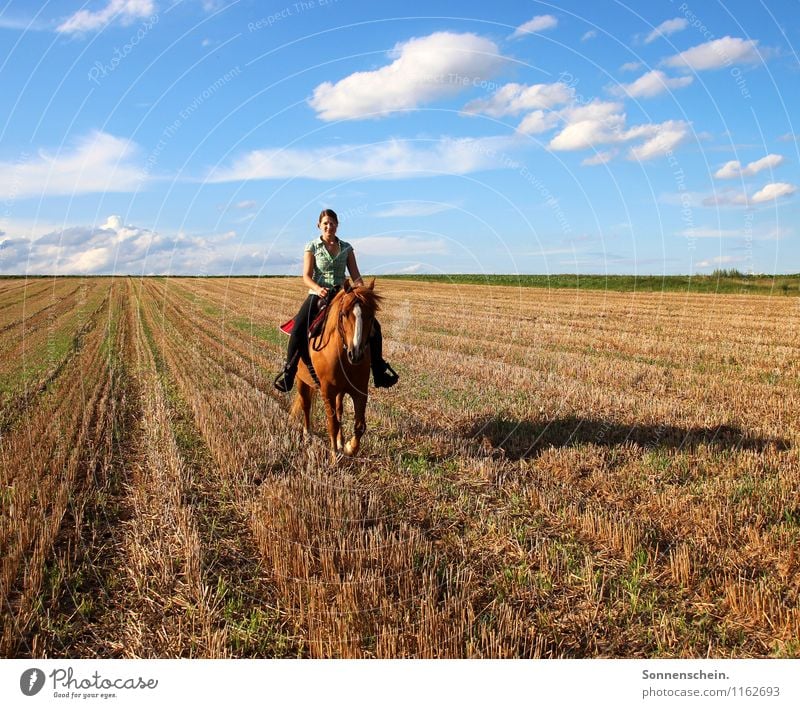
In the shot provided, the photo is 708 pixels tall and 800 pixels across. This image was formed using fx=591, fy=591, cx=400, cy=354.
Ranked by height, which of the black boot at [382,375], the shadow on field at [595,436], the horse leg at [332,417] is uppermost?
the black boot at [382,375]

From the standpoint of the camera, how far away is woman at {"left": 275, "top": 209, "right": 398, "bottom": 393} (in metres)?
8.29

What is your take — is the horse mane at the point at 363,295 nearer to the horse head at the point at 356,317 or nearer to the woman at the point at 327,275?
the horse head at the point at 356,317

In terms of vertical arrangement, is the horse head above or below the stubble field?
above

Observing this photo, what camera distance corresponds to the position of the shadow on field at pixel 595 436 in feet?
27.5

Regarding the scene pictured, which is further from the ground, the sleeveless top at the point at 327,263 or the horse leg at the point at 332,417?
the sleeveless top at the point at 327,263

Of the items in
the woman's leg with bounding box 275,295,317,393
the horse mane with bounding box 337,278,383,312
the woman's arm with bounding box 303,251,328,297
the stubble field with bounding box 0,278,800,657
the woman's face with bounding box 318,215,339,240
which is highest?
the woman's face with bounding box 318,215,339,240

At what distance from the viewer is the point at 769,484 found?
6652mm

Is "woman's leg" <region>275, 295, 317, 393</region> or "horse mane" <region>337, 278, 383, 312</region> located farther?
"woman's leg" <region>275, 295, 317, 393</region>

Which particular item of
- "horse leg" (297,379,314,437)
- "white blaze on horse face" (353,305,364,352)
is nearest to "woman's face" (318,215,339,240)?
"white blaze on horse face" (353,305,364,352)

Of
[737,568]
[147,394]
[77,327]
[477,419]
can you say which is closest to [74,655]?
[737,568]
